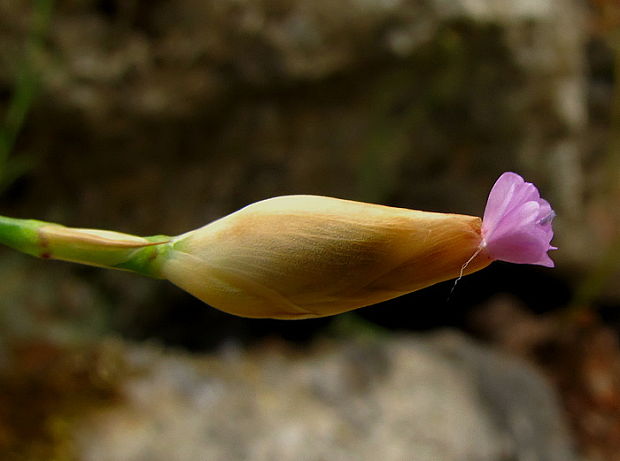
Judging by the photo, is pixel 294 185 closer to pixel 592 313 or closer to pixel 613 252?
pixel 613 252

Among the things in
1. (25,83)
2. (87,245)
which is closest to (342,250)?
(87,245)

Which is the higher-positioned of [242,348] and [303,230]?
[303,230]

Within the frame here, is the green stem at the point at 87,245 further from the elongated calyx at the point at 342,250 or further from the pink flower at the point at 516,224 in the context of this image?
the pink flower at the point at 516,224

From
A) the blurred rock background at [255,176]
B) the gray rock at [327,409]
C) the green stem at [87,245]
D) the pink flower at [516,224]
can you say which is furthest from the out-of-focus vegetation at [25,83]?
the pink flower at [516,224]

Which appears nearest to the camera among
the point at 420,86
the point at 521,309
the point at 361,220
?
the point at 361,220

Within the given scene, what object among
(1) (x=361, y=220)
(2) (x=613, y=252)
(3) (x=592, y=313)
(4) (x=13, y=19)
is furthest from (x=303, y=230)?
(3) (x=592, y=313)

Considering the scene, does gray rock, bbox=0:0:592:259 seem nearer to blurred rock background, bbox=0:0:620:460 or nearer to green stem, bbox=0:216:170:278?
blurred rock background, bbox=0:0:620:460

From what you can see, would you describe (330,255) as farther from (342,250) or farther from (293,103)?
(293,103)
